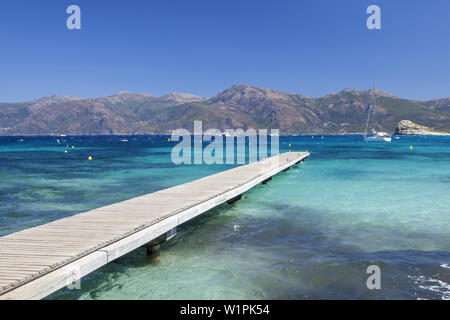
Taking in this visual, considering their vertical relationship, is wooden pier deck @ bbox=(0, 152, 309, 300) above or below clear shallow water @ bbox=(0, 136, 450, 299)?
above

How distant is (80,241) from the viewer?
8.23 m

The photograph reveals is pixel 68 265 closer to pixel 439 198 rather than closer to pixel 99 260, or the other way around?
pixel 99 260

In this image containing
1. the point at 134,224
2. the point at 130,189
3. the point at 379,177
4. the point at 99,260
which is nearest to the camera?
the point at 99,260

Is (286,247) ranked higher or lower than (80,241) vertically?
lower

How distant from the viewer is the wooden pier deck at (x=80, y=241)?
245 inches

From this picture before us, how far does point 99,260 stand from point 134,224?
93.4 inches

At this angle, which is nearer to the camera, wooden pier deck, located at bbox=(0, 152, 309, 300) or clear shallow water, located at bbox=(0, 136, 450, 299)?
wooden pier deck, located at bbox=(0, 152, 309, 300)

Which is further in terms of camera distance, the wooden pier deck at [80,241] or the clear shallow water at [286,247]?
the clear shallow water at [286,247]

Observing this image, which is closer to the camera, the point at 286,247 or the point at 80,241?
the point at 80,241

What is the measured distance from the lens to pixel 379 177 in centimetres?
2895

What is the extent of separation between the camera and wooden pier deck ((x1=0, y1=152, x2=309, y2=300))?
622cm

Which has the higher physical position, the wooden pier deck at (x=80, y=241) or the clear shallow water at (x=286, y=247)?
the wooden pier deck at (x=80, y=241)

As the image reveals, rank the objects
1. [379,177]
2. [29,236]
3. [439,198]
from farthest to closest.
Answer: [379,177] < [439,198] < [29,236]

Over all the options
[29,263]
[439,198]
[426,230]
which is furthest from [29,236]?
[439,198]
